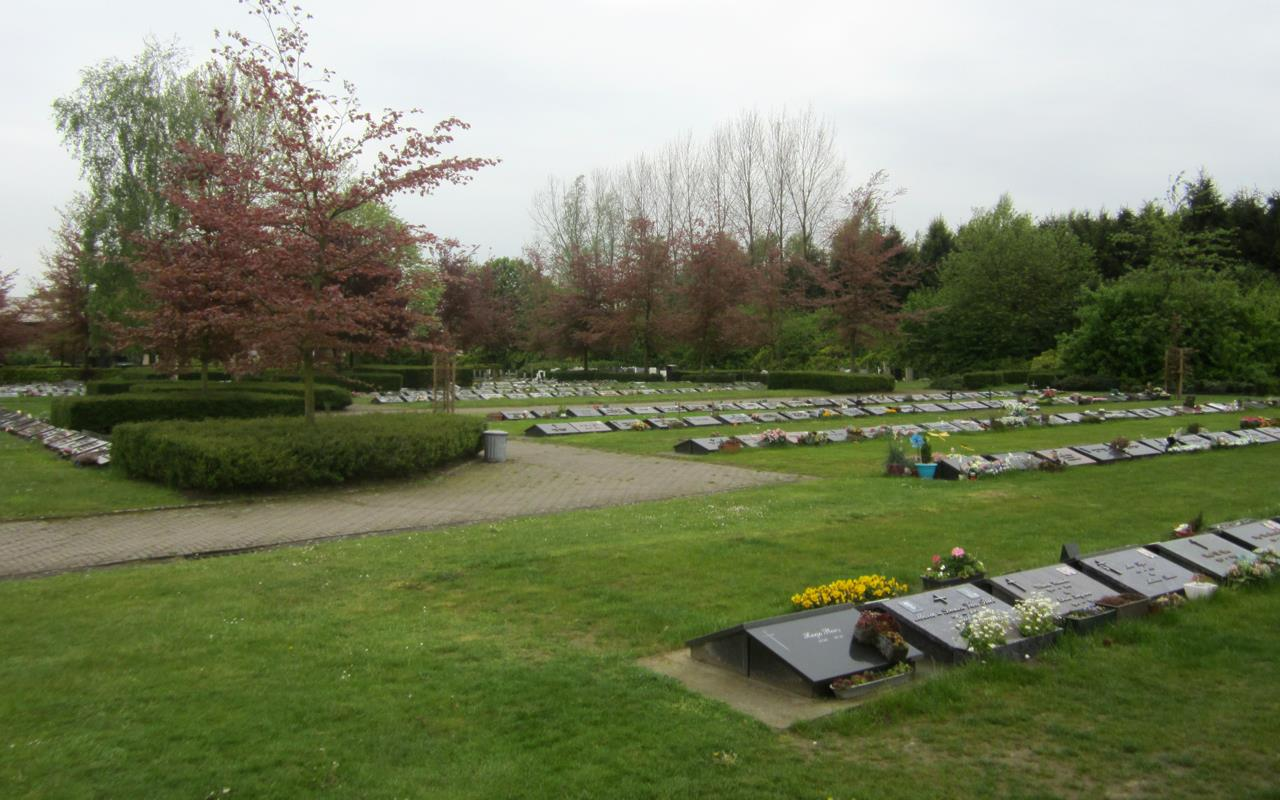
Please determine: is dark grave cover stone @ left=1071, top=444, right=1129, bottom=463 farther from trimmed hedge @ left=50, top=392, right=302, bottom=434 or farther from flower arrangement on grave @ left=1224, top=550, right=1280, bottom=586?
trimmed hedge @ left=50, top=392, right=302, bottom=434

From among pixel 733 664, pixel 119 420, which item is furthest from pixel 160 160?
pixel 733 664

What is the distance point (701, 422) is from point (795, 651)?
52.2ft

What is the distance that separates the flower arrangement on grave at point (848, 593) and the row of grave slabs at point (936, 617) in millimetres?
320

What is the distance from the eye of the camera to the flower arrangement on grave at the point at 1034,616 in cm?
497

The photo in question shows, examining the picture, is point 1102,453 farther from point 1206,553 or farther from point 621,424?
point 621,424

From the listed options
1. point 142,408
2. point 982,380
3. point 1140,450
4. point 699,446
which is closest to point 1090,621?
point 699,446

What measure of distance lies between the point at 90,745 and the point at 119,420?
52.5 ft

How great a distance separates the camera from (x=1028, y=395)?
97.5 ft

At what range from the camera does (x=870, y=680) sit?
4.47 meters

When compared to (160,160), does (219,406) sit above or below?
below

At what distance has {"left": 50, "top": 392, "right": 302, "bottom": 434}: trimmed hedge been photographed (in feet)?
57.1

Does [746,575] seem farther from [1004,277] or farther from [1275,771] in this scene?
[1004,277]

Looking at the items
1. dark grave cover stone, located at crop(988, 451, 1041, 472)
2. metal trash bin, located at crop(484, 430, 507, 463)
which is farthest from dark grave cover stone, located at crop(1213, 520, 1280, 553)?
metal trash bin, located at crop(484, 430, 507, 463)

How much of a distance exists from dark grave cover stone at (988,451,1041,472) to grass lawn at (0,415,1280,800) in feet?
15.9
